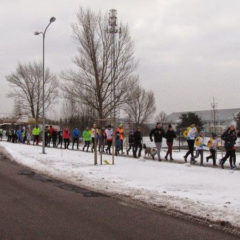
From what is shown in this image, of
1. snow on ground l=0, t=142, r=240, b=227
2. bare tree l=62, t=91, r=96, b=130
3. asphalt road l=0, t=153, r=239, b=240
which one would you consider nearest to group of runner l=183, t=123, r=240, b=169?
snow on ground l=0, t=142, r=240, b=227

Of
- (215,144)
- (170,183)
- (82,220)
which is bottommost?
(82,220)

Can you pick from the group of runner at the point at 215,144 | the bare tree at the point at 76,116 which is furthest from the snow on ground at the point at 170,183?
the bare tree at the point at 76,116

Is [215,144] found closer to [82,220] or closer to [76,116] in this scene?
[82,220]

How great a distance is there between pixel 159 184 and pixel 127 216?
4622 millimetres

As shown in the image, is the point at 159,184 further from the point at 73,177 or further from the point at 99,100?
the point at 99,100

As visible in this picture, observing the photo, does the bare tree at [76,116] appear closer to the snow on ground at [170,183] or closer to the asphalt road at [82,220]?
the snow on ground at [170,183]

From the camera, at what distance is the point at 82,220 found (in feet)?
26.7

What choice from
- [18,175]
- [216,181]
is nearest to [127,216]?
[216,181]

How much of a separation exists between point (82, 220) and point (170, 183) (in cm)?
562

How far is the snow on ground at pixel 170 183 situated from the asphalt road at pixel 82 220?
78cm

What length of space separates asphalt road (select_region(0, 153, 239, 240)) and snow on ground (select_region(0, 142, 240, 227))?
30.8 inches

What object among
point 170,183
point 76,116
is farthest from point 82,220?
point 76,116

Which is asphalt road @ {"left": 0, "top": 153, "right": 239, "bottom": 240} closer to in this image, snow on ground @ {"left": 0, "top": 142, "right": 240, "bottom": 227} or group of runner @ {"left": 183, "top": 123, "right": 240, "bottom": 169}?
snow on ground @ {"left": 0, "top": 142, "right": 240, "bottom": 227}

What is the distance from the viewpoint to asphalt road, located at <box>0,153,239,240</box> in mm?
7062
